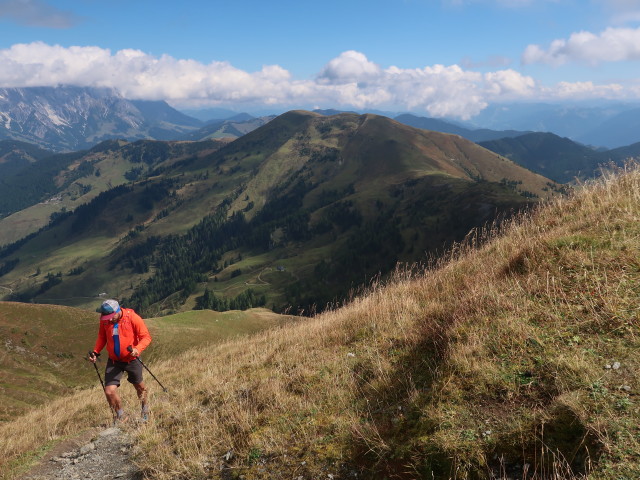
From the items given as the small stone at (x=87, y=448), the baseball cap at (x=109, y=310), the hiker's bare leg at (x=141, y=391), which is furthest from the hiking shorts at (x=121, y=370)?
the small stone at (x=87, y=448)

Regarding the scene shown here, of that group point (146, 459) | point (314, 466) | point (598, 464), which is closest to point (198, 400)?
A: point (146, 459)

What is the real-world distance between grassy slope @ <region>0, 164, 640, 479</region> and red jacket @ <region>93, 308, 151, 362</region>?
77.2 inches

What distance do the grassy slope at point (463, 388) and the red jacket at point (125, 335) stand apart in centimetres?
196

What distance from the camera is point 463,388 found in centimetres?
542

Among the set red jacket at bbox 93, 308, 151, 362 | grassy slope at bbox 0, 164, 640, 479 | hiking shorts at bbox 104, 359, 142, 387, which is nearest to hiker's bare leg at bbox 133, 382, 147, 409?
hiking shorts at bbox 104, 359, 142, 387

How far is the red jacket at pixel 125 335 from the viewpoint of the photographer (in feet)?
33.6

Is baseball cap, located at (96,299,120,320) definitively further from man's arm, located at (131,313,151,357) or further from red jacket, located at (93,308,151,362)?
man's arm, located at (131,313,151,357)

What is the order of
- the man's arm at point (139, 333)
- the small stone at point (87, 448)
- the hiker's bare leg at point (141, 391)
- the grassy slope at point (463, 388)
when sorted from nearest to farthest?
the grassy slope at point (463, 388) → the small stone at point (87, 448) → the hiker's bare leg at point (141, 391) → the man's arm at point (139, 333)

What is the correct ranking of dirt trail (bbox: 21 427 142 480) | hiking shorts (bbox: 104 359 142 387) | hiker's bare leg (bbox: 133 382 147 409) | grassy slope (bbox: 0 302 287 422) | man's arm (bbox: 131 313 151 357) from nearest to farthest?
dirt trail (bbox: 21 427 142 480) → hiker's bare leg (bbox: 133 382 147 409) → hiking shorts (bbox: 104 359 142 387) → man's arm (bbox: 131 313 151 357) → grassy slope (bbox: 0 302 287 422)

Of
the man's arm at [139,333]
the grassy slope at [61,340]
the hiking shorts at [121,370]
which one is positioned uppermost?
the man's arm at [139,333]

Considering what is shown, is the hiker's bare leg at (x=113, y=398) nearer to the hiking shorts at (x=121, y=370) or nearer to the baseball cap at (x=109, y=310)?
the hiking shorts at (x=121, y=370)

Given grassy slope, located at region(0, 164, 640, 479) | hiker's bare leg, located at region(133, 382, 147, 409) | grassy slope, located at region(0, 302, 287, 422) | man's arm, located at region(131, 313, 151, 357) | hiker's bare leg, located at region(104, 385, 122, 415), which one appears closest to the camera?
grassy slope, located at region(0, 164, 640, 479)

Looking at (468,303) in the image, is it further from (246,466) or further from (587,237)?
(246,466)

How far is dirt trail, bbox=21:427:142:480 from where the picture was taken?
7074 mm
